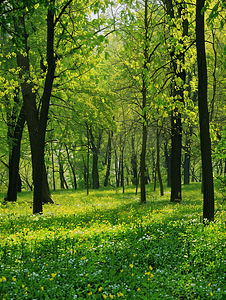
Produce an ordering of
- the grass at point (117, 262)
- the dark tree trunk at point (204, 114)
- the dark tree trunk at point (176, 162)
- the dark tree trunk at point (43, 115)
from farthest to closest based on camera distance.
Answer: the dark tree trunk at point (176, 162), the dark tree trunk at point (43, 115), the dark tree trunk at point (204, 114), the grass at point (117, 262)

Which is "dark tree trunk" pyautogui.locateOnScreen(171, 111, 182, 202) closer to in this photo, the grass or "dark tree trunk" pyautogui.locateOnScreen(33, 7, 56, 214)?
the grass

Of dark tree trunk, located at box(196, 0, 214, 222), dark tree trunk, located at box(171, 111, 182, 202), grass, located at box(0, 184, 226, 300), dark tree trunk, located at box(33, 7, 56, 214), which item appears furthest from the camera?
dark tree trunk, located at box(171, 111, 182, 202)

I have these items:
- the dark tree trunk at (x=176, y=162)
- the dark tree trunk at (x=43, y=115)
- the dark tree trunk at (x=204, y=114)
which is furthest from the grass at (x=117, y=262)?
the dark tree trunk at (x=176, y=162)

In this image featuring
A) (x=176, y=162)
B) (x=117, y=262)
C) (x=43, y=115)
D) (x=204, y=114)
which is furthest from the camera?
(x=176, y=162)

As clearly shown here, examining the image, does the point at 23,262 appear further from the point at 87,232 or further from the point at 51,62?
the point at 51,62

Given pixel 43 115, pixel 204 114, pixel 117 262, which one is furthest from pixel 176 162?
pixel 117 262

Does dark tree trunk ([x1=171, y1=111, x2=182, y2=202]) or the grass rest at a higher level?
dark tree trunk ([x1=171, y1=111, x2=182, y2=202])

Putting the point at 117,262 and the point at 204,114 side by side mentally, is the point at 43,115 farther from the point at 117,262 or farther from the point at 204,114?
the point at 117,262

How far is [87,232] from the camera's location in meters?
6.18

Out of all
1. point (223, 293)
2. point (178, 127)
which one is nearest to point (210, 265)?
point (223, 293)

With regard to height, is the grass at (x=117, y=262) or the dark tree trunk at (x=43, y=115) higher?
the dark tree trunk at (x=43, y=115)

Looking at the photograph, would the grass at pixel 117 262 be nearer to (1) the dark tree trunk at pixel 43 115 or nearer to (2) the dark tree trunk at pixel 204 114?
(2) the dark tree trunk at pixel 204 114

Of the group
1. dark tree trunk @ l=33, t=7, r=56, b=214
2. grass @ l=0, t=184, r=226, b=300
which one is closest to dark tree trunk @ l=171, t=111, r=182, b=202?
grass @ l=0, t=184, r=226, b=300

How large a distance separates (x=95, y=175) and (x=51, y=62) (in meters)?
20.1
